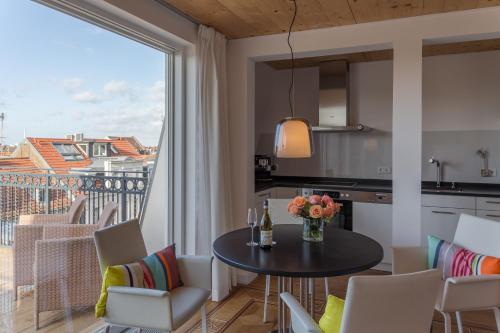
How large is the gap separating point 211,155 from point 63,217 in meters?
1.37

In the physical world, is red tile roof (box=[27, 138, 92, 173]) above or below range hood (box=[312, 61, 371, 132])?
below

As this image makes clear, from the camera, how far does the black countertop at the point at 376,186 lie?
12.1 ft

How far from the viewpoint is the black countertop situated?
3.70m

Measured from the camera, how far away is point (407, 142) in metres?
3.09

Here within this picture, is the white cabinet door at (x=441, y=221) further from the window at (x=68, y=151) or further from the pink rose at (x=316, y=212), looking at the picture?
the window at (x=68, y=151)

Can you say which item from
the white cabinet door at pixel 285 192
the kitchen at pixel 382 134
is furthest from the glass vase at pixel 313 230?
the white cabinet door at pixel 285 192

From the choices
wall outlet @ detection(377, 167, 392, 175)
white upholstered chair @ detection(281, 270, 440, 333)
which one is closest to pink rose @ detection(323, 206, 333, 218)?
white upholstered chair @ detection(281, 270, 440, 333)

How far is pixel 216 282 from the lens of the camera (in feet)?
10.7

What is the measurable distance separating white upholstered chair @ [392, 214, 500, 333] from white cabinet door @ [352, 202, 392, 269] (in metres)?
1.41

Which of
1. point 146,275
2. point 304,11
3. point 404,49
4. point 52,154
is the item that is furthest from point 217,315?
point 404,49

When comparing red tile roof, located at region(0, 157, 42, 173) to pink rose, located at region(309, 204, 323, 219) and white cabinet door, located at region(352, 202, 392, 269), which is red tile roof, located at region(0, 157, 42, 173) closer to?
pink rose, located at region(309, 204, 323, 219)

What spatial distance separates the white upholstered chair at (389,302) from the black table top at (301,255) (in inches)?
15.3

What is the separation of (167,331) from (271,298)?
1.56 m

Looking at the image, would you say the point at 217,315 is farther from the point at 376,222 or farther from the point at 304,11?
the point at 304,11
